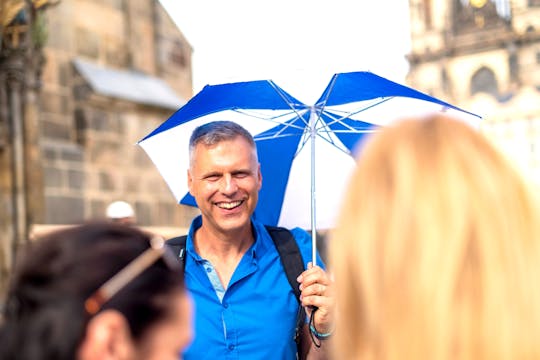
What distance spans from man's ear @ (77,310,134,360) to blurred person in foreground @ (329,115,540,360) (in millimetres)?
316

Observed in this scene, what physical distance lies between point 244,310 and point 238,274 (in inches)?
5.1

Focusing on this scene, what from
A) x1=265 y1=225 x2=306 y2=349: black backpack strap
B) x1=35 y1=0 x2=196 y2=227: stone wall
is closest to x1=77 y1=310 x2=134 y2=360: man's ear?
x1=265 y1=225 x2=306 y2=349: black backpack strap

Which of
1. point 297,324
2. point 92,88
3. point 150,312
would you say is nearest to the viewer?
point 150,312

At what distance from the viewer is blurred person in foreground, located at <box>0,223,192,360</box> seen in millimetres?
1133

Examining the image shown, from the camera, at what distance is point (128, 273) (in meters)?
Answer: 1.19

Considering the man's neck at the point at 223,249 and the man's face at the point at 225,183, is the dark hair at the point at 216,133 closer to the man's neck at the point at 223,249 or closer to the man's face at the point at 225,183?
the man's face at the point at 225,183

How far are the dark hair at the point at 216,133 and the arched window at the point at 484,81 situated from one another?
67.0 meters

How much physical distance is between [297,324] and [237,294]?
0.70 ft

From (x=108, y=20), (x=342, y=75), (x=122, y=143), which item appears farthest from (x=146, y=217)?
(x=342, y=75)

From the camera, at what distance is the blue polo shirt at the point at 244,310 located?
8.48ft

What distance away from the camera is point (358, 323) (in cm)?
115

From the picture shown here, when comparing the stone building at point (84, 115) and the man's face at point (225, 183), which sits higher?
the stone building at point (84, 115)

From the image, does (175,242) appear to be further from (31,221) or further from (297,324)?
(31,221)

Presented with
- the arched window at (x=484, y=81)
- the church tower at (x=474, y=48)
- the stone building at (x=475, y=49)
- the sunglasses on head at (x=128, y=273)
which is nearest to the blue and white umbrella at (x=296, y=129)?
the sunglasses on head at (x=128, y=273)
